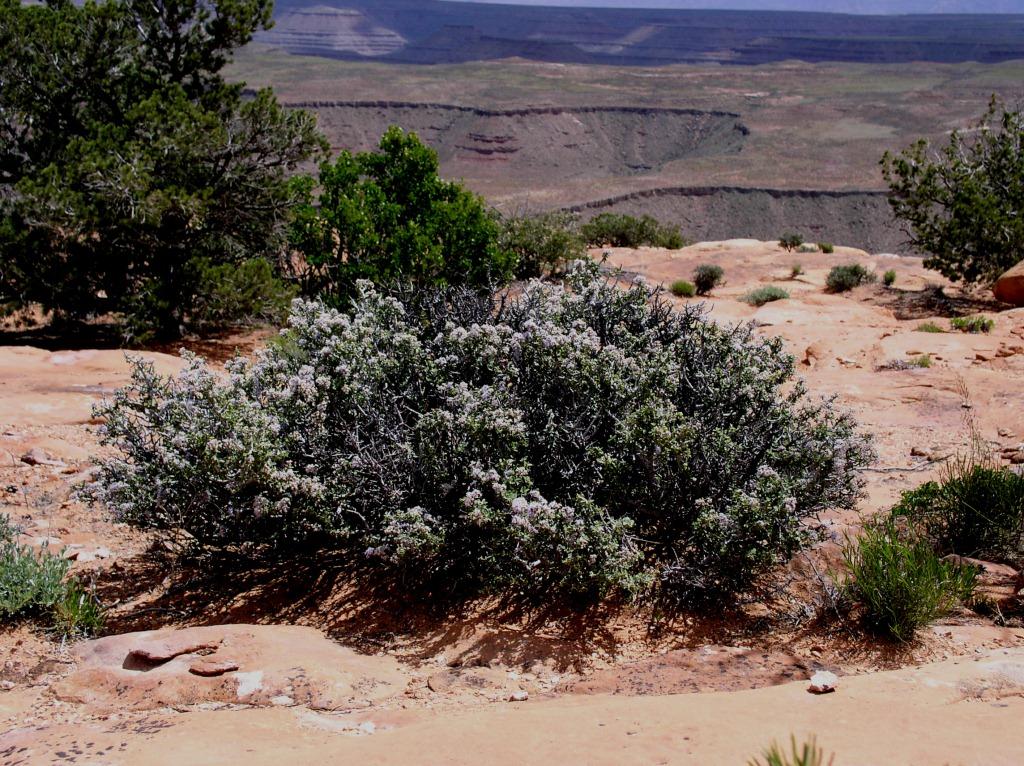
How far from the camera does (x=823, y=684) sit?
12.4 feet

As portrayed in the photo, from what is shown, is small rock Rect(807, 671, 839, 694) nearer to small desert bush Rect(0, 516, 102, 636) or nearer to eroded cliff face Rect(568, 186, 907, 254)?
small desert bush Rect(0, 516, 102, 636)

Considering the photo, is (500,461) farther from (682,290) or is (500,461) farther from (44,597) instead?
(682,290)

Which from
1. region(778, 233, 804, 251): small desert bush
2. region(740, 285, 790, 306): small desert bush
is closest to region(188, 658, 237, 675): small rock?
region(740, 285, 790, 306): small desert bush

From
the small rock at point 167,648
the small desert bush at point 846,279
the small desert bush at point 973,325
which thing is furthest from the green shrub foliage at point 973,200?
the small rock at point 167,648

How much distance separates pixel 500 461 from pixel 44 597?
2.78 meters

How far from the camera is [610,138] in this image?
104 meters

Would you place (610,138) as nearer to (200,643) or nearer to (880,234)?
(880,234)

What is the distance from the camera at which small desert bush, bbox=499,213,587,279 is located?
57.4 ft

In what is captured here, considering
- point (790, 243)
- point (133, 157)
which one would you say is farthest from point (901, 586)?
point (790, 243)

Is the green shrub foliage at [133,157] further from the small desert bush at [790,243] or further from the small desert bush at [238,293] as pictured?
the small desert bush at [790,243]

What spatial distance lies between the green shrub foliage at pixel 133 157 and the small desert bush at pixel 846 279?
11.3 meters

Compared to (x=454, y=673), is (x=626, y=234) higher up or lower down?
higher up

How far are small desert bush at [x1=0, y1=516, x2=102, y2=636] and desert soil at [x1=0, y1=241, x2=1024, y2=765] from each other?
0.58 ft

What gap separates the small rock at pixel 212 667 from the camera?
431 cm
